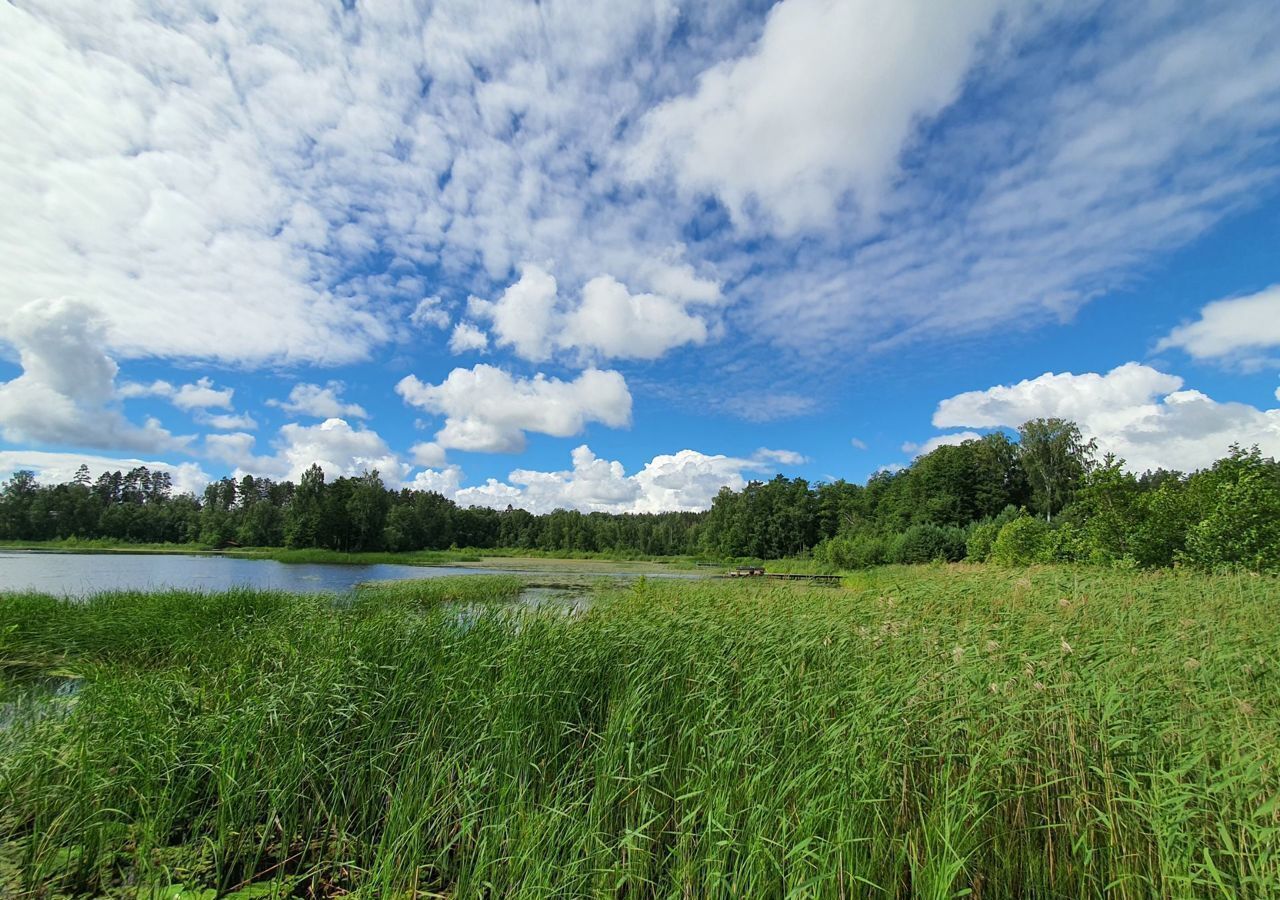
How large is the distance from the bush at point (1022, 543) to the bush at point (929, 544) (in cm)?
1438

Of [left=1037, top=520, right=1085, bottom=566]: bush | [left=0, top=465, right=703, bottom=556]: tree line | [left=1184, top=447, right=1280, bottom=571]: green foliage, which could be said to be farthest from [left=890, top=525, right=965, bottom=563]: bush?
[left=0, top=465, right=703, bottom=556]: tree line

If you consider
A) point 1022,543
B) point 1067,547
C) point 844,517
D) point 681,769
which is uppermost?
point 844,517

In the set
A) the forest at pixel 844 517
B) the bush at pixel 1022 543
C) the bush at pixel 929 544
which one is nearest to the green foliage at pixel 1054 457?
the forest at pixel 844 517

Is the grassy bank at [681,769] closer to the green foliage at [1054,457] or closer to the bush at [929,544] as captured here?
the bush at [929,544]

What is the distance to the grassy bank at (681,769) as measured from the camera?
10.8 ft

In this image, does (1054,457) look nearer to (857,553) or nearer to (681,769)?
(857,553)

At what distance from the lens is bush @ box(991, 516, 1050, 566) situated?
26244mm

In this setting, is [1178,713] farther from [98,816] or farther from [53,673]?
[53,673]

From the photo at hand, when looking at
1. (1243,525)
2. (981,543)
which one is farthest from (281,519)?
(1243,525)

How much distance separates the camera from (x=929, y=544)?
44.6 meters

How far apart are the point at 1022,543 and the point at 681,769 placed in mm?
30265

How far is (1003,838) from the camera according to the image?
3736 mm

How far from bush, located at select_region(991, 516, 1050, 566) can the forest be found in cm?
10

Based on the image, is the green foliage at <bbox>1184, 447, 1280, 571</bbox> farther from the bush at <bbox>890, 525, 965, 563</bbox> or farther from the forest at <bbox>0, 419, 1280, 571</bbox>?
the bush at <bbox>890, 525, 965, 563</bbox>
